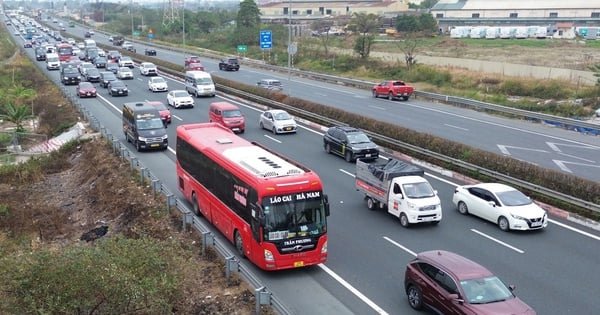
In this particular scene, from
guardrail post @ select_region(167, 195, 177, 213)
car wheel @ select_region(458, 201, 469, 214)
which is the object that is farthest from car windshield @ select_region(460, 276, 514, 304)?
guardrail post @ select_region(167, 195, 177, 213)

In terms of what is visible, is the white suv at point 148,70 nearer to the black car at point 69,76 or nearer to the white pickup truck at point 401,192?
the black car at point 69,76

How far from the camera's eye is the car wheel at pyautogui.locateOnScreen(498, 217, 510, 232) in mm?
20781

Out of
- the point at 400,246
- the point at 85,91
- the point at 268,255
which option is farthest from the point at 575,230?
the point at 85,91

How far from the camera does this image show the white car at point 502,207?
20578 millimetres

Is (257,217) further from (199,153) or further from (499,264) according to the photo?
(499,264)

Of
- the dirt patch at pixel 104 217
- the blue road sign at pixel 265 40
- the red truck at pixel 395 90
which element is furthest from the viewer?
the blue road sign at pixel 265 40

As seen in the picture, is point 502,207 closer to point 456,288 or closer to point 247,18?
point 456,288

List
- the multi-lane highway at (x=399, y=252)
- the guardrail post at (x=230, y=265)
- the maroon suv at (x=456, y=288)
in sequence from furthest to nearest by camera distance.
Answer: the guardrail post at (x=230, y=265)
the multi-lane highway at (x=399, y=252)
the maroon suv at (x=456, y=288)

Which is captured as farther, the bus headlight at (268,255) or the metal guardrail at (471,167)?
the metal guardrail at (471,167)

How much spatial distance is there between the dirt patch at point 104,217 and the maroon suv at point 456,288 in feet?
12.5

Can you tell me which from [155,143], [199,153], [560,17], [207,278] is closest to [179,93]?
[155,143]

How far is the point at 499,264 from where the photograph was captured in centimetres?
1797

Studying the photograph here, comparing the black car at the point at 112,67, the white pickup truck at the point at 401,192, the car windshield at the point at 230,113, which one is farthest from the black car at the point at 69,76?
the white pickup truck at the point at 401,192

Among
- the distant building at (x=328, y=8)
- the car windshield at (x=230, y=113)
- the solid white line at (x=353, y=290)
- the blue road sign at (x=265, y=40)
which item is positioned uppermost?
the distant building at (x=328, y=8)
